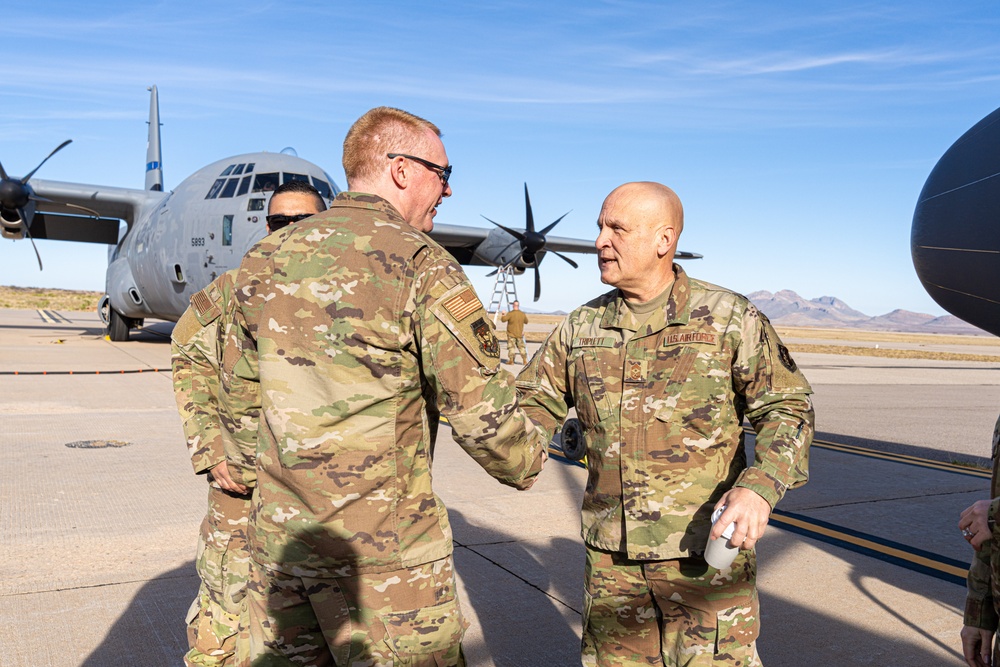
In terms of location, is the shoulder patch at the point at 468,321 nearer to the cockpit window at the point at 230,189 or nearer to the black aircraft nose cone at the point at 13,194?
the cockpit window at the point at 230,189

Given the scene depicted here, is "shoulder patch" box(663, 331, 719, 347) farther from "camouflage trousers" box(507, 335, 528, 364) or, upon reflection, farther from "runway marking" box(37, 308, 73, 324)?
"runway marking" box(37, 308, 73, 324)

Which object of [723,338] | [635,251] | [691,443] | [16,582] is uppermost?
[635,251]

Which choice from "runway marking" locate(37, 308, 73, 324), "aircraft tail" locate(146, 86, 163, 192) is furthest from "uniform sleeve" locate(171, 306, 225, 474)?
"runway marking" locate(37, 308, 73, 324)

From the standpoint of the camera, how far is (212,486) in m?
3.05

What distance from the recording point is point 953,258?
5.01 metres

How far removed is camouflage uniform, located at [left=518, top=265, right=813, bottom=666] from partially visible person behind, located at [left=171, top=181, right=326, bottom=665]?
4.08 ft

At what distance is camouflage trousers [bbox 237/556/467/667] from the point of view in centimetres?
194

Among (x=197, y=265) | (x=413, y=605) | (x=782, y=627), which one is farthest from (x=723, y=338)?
(x=197, y=265)

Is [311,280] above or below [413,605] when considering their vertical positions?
above

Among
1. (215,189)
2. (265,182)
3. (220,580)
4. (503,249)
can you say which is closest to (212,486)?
(220,580)

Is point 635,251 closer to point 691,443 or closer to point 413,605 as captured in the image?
point 691,443

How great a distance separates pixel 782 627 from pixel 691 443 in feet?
6.13

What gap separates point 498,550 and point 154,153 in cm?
2530

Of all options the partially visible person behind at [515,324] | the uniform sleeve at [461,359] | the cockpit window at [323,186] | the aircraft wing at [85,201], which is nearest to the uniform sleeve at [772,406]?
the uniform sleeve at [461,359]
